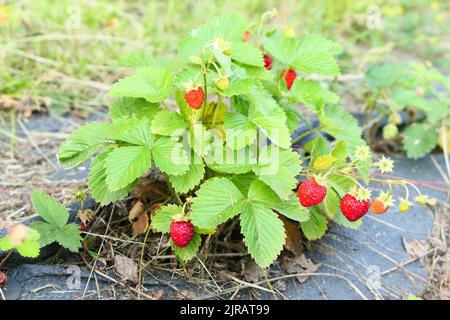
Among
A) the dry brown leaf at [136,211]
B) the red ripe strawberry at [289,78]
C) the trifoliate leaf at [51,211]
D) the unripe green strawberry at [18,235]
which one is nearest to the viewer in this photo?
the unripe green strawberry at [18,235]

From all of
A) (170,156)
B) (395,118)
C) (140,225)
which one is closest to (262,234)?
(170,156)

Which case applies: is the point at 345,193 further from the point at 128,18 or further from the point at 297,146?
the point at 128,18

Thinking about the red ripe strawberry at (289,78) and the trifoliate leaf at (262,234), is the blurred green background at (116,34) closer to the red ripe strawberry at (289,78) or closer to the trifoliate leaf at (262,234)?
the red ripe strawberry at (289,78)

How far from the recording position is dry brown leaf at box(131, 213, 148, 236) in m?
1.63

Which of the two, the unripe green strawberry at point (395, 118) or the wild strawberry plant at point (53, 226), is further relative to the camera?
the unripe green strawberry at point (395, 118)

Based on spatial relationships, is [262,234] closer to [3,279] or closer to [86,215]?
[86,215]

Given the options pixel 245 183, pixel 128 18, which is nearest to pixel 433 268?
pixel 245 183

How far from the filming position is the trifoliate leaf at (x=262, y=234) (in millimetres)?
1339

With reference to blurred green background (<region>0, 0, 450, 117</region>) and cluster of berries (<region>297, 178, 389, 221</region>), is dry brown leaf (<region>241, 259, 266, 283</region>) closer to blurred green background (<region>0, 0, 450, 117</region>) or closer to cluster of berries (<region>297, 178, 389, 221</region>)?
cluster of berries (<region>297, 178, 389, 221</region>)

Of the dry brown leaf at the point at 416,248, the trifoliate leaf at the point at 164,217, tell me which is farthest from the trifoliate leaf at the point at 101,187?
the dry brown leaf at the point at 416,248

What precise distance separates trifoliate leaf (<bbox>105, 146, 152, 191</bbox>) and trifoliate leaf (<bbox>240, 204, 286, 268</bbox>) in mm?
300

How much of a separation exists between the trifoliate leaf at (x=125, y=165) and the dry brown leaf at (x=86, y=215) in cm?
26

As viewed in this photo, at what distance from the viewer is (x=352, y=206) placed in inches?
54.8

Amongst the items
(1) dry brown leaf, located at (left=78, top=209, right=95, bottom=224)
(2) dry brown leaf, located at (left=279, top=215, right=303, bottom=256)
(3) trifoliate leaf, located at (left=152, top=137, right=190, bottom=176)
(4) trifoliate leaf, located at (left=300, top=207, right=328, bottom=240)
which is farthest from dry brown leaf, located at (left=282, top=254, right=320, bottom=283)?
(1) dry brown leaf, located at (left=78, top=209, right=95, bottom=224)
